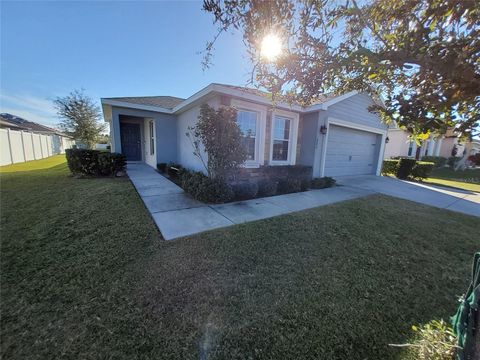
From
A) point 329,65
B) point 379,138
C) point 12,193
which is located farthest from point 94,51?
point 379,138

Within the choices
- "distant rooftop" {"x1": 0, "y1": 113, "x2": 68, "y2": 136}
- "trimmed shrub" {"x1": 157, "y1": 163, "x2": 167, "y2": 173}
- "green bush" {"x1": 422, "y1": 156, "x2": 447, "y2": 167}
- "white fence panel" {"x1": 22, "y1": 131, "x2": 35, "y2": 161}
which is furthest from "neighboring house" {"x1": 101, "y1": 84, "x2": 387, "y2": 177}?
"distant rooftop" {"x1": 0, "y1": 113, "x2": 68, "y2": 136}

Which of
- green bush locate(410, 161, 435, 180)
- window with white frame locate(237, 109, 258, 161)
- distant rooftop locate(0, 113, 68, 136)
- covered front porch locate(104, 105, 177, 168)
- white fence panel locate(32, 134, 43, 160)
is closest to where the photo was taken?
window with white frame locate(237, 109, 258, 161)

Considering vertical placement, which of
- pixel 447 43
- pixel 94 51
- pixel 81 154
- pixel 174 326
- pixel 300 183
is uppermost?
pixel 94 51

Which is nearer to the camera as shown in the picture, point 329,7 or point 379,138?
point 329,7

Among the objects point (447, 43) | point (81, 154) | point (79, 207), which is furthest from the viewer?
point (81, 154)

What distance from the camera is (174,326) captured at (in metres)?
1.72

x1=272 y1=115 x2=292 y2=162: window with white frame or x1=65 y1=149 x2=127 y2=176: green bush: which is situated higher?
x1=272 y1=115 x2=292 y2=162: window with white frame

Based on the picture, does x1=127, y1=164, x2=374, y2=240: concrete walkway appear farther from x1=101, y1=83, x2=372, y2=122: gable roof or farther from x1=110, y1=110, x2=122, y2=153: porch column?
x1=110, y1=110, x2=122, y2=153: porch column

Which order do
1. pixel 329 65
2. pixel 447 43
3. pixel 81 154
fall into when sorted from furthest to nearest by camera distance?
pixel 81 154
pixel 329 65
pixel 447 43

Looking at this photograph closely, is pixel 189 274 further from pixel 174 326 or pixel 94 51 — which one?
pixel 94 51

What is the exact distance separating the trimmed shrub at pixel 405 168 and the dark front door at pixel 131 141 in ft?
53.0

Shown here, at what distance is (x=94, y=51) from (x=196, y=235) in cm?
984

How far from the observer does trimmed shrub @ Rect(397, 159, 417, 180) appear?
11133mm

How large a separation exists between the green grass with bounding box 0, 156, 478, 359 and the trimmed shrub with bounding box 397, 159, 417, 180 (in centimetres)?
879
